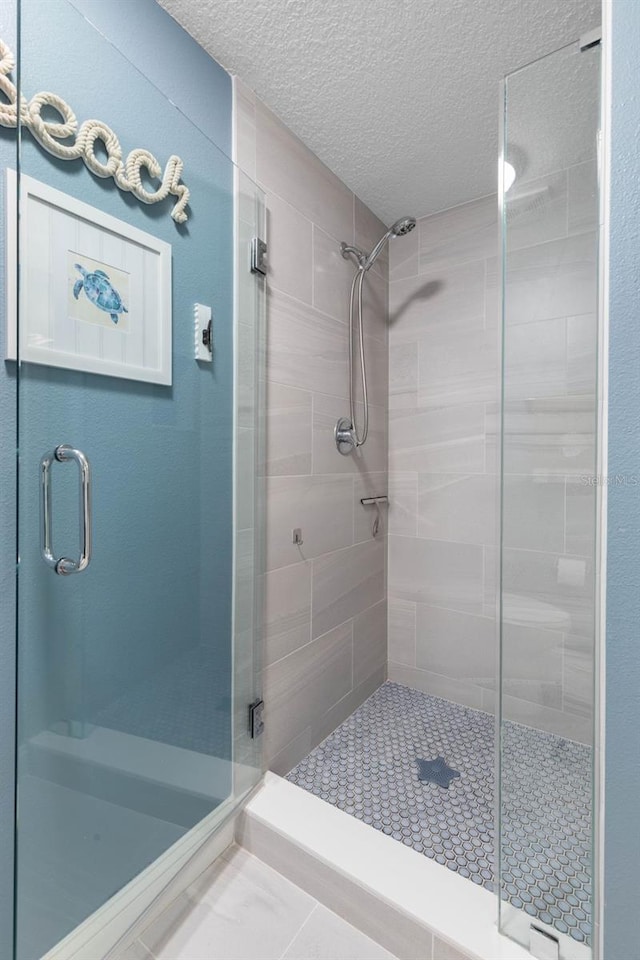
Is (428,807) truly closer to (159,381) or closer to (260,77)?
(159,381)

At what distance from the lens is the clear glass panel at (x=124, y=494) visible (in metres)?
0.79

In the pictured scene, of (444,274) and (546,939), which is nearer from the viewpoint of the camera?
(546,939)

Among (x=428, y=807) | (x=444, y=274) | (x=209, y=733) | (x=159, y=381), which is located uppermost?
(x=444, y=274)

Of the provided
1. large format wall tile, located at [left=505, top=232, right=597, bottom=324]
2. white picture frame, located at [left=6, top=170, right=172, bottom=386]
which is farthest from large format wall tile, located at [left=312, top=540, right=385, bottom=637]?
large format wall tile, located at [left=505, top=232, right=597, bottom=324]

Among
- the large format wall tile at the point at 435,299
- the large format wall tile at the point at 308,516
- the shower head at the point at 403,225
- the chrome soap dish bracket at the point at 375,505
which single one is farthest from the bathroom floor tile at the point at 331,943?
the shower head at the point at 403,225

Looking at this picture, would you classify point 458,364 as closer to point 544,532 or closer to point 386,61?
point 386,61

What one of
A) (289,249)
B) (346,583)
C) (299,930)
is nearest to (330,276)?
(289,249)

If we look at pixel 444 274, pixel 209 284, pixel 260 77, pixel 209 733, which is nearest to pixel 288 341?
pixel 209 284

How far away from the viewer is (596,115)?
720 mm

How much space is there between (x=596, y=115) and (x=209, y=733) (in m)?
1.60

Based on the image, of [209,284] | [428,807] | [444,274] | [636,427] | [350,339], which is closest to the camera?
[636,427]

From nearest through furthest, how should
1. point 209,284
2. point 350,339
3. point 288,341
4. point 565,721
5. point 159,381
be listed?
point 565,721
point 159,381
point 209,284
point 288,341
point 350,339

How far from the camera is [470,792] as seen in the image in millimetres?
1334

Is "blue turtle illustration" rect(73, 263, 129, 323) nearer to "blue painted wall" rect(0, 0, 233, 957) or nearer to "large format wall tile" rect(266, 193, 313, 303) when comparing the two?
"blue painted wall" rect(0, 0, 233, 957)
